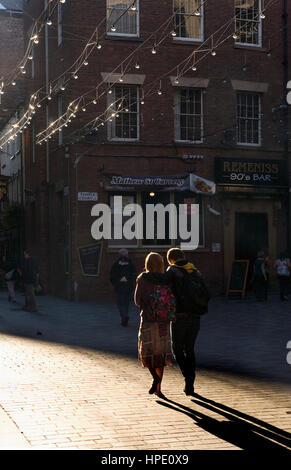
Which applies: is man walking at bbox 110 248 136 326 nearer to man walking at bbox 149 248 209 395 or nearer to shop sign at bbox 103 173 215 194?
shop sign at bbox 103 173 215 194

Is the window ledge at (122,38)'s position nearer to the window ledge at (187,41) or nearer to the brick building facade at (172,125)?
the brick building facade at (172,125)

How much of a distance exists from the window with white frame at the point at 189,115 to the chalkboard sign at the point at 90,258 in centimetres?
468

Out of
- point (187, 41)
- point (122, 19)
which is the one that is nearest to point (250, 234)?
point (187, 41)

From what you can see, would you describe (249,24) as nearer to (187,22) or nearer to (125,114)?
(187,22)

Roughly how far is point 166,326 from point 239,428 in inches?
84.4

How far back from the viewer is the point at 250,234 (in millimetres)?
26641

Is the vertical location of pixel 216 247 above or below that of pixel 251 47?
below

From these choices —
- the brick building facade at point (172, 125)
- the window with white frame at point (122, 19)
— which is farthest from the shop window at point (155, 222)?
the window with white frame at point (122, 19)

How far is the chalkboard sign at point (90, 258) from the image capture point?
25172mm

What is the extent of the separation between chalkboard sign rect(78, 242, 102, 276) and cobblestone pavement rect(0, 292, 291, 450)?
7929 millimetres

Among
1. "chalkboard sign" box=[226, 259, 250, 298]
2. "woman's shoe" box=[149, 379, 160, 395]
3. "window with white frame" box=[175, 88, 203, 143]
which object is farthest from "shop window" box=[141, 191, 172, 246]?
"woman's shoe" box=[149, 379, 160, 395]

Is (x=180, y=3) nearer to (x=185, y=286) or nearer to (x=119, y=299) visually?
(x=119, y=299)

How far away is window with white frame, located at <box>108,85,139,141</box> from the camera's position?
84.0 ft
